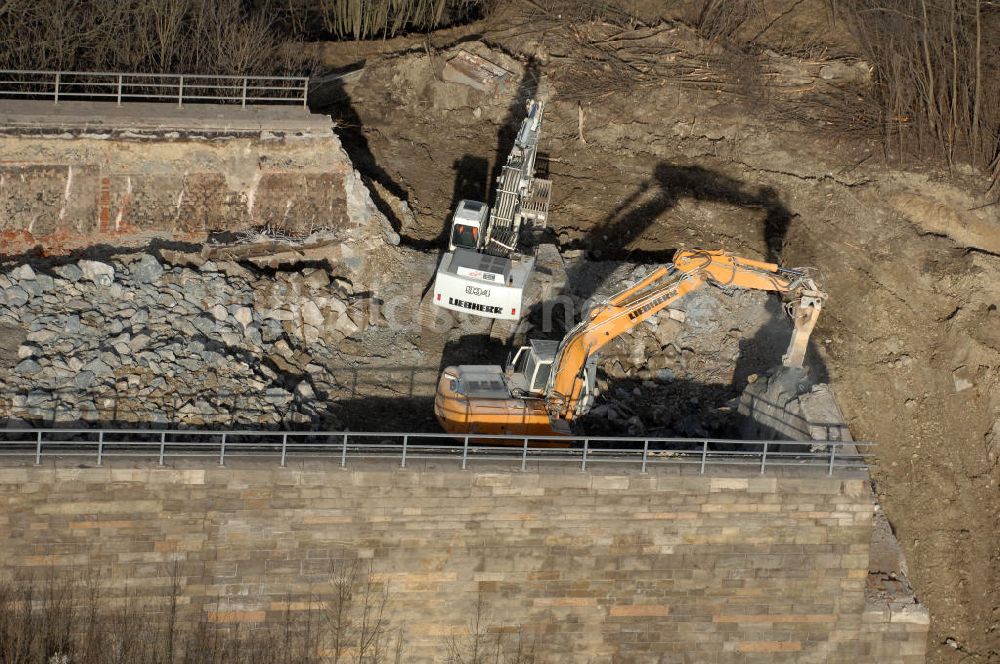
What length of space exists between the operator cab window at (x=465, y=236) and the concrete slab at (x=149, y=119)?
3.68 metres

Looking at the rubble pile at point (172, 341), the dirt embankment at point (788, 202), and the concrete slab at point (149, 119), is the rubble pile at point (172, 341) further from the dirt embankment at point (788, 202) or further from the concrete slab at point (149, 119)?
the dirt embankment at point (788, 202)

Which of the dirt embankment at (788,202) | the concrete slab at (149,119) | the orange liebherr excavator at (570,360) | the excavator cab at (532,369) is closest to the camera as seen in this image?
the orange liebherr excavator at (570,360)

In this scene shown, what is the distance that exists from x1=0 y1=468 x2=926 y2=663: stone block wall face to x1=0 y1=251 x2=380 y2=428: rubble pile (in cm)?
270

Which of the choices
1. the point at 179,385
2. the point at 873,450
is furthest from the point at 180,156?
the point at 873,450

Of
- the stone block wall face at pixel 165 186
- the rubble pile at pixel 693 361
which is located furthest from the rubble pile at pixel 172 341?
the rubble pile at pixel 693 361

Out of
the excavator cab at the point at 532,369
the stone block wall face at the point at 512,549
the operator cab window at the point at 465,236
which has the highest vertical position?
the operator cab window at the point at 465,236

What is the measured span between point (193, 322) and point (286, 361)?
2.03 meters

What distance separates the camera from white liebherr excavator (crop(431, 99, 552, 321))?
26.9m

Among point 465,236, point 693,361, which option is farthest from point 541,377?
point 465,236

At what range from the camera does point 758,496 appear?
22578 mm

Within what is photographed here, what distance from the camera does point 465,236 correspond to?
28547 mm

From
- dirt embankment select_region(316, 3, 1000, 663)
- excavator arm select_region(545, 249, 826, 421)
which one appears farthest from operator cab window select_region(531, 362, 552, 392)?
dirt embankment select_region(316, 3, 1000, 663)

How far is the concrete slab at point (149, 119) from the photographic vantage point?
91.5 ft

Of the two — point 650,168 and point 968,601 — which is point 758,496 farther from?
point 650,168
